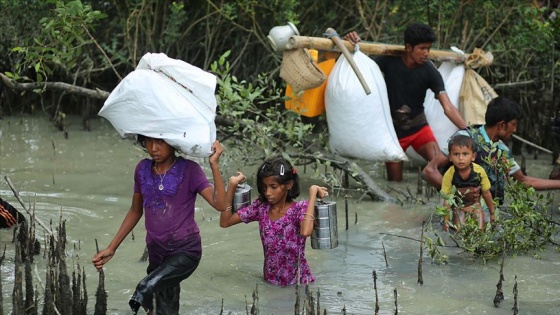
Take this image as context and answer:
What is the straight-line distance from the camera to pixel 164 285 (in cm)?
459

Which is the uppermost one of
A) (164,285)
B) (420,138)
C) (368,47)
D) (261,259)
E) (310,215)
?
(368,47)

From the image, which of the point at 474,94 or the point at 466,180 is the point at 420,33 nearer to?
the point at 474,94

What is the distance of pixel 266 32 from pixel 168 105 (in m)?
5.75

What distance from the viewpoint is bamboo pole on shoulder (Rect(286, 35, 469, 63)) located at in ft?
24.0

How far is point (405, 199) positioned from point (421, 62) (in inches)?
43.1

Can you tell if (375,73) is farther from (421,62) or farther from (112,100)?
(112,100)

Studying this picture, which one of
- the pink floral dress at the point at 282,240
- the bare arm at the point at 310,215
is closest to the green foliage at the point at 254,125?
the pink floral dress at the point at 282,240

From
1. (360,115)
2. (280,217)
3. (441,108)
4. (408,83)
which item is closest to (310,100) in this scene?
(360,115)

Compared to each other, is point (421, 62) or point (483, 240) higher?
point (421, 62)

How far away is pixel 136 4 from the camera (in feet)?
31.4

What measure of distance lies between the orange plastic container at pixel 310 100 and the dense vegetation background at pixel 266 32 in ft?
3.72

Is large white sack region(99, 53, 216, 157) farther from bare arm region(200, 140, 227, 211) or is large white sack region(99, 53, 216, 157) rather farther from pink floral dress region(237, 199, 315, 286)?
pink floral dress region(237, 199, 315, 286)

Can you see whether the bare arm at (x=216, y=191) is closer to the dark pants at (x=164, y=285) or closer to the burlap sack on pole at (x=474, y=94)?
the dark pants at (x=164, y=285)

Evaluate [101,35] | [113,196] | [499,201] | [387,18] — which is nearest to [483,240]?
[499,201]
